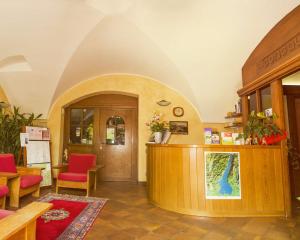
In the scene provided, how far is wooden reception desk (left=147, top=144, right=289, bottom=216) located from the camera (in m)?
2.95

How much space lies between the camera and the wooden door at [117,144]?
5711 millimetres

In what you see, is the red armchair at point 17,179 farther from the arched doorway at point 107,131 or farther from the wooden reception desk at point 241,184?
the wooden reception desk at point 241,184

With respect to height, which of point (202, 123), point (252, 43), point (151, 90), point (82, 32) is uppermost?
point (82, 32)

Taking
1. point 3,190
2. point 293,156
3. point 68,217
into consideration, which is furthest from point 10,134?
point 293,156

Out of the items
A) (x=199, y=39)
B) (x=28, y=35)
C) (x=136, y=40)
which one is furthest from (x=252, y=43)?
(x=28, y=35)

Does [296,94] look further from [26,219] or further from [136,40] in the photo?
[26,219]

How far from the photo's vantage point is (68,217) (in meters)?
2.78

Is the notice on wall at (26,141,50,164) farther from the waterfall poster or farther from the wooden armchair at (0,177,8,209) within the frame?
the waterfall poster

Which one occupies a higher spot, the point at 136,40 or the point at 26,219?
the point at 136,40

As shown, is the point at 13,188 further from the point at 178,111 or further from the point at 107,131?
the point at 178,111

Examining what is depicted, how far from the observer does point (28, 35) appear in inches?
137

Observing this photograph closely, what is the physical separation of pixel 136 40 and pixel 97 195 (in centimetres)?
322

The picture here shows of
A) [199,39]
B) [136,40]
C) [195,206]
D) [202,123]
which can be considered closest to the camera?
[195,206]

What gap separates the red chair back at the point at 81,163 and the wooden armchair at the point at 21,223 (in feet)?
9.01
